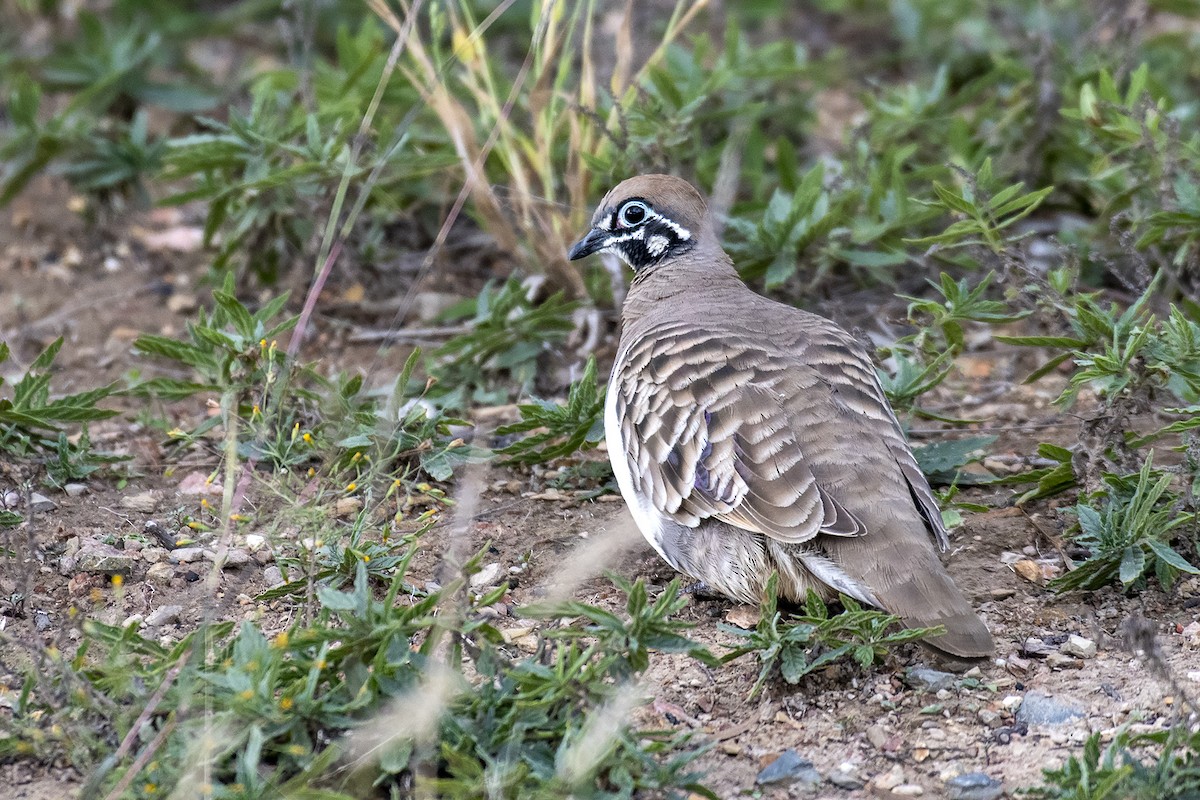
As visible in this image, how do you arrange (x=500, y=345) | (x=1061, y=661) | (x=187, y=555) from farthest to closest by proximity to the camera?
1. (x=500, y=345)
2. (x=187, y=555)
3. (x=1061, y=661)

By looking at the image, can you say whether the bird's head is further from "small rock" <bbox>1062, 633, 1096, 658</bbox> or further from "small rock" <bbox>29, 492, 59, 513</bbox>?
"small rock" <bbox>29, 492, 59, 513</bbox>

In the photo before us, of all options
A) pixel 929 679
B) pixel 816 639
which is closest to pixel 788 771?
pixel 816 639

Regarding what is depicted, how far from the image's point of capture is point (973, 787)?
133 inches

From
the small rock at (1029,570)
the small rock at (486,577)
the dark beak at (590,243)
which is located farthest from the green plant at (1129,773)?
the dark beak at (590,243)

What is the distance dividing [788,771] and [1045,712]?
743mm

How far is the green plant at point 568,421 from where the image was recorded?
15.4ft

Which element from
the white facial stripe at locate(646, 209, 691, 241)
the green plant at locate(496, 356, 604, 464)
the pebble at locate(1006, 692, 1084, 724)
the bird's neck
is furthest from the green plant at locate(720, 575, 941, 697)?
the white facial stripe at locate(646, 209, 691, 241)

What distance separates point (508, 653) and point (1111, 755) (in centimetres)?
154

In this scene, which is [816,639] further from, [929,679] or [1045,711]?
[1045,711]

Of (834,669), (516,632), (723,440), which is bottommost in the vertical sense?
(834,669)

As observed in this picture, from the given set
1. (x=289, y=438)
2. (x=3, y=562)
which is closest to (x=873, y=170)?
(x=289, y=438)

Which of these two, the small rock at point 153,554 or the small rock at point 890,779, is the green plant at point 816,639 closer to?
the small rock at point 890,779

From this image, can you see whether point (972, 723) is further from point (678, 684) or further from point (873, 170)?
point (873, 170)

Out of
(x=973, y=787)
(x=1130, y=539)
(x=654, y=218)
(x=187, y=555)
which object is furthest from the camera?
(x=654, y=218)
